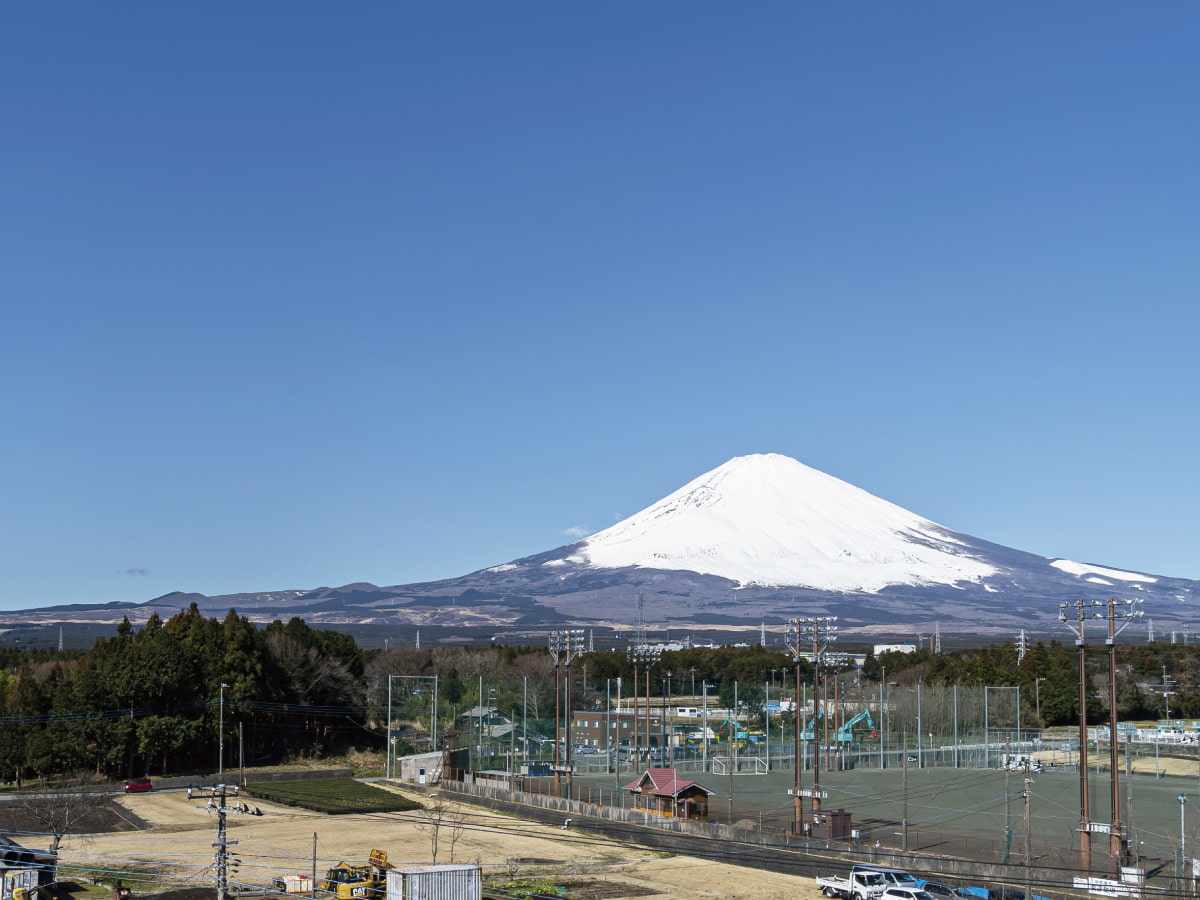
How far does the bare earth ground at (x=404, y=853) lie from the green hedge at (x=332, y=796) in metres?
1.77

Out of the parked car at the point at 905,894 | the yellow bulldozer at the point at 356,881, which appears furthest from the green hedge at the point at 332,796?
the parked car at the point at 905,894

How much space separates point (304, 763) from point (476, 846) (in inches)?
1394

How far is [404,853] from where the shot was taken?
41250 mm

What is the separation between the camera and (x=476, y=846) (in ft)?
143

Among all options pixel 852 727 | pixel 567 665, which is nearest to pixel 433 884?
pixel 567 665

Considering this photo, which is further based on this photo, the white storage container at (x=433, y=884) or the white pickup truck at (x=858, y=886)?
the white pickup truck at (x=858, y=886)

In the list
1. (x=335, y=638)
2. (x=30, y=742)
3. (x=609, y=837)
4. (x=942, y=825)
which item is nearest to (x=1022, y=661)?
(x=335, y=638)

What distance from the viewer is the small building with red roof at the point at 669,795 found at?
4869cm

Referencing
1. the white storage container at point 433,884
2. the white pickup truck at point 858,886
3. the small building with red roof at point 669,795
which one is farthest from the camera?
the small building with red roof at point 669,795

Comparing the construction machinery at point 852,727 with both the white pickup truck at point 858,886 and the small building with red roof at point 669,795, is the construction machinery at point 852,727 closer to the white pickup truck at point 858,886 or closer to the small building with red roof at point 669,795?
the small building with red roof at point 669,795

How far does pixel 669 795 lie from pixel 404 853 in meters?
12.1

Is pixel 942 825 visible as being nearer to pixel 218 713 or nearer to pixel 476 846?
pixel 476 846

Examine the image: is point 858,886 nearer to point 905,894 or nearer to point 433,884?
point 905,894

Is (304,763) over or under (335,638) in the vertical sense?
under
